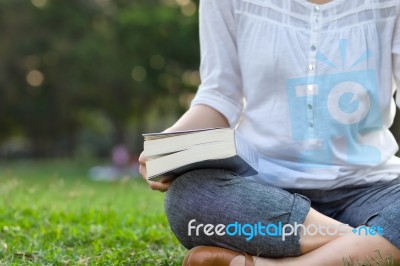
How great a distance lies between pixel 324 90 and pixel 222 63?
37 centimetres

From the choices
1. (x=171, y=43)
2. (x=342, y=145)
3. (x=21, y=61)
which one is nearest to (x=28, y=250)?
(x=342, y=145)

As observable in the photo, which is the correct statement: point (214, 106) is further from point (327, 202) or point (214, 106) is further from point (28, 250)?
point (28, 250)

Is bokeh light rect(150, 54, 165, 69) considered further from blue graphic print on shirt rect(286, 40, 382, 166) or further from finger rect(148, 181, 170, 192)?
finger rect(148, 181, 170, 192)

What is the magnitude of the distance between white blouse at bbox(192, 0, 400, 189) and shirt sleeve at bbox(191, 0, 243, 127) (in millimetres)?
93

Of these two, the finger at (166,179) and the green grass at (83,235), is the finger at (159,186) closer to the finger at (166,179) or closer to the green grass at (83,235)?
the finger at (166,179)

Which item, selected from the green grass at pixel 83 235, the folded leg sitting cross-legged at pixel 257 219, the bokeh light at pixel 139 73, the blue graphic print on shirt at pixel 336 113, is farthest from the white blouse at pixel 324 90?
the bokeh light at pixel 139 73

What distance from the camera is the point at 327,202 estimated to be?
2.13 meters

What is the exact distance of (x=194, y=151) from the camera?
1.82 metres

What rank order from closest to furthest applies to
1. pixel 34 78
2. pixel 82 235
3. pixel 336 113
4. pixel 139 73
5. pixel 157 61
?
pixel 336 113 < pixel 82 235 < pixel 157 61 < pixel 139 73 < pixel 34 78

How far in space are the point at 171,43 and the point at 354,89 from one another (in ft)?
40.7

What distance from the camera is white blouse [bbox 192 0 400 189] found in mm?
2092

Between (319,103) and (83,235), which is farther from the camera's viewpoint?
(83,235)

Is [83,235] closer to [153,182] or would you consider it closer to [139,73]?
[153,182]

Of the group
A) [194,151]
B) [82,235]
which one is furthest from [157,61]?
[194,151]
